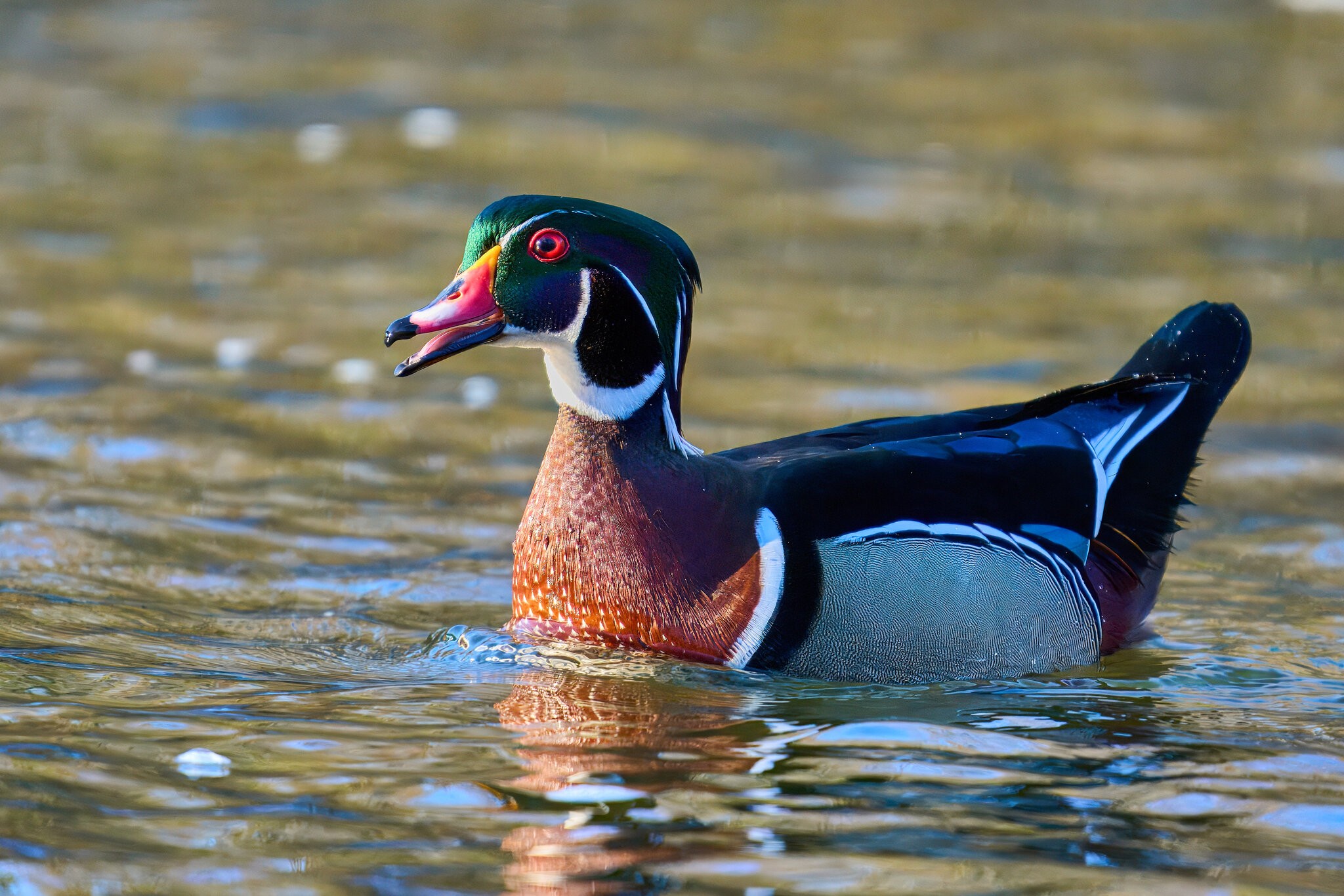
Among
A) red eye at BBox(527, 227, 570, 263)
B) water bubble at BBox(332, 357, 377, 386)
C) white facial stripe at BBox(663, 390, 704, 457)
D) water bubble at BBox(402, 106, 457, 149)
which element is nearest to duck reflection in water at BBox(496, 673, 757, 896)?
white facial stripe at BBox(663, 390, 704, 457)

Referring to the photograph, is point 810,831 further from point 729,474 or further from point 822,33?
point 822,33

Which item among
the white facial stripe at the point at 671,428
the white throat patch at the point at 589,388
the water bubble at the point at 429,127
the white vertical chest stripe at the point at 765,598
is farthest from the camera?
the water bubble at the point at 429,127

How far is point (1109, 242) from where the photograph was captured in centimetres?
1109

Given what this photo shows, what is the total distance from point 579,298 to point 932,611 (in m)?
1.39

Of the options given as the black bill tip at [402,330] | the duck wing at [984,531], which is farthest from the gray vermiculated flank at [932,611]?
the black bill tip at [402,330]

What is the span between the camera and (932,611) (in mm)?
5367

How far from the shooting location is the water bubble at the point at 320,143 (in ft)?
41.3

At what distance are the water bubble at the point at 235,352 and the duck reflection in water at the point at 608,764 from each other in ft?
13.2

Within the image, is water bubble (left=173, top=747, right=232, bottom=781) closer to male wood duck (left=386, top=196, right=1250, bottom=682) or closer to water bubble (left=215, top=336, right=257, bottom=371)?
male wood duck (left=386, top=196, right=1250, bottom=682)

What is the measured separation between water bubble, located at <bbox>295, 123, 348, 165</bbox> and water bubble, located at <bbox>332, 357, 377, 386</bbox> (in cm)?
392

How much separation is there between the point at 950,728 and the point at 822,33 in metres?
11.5

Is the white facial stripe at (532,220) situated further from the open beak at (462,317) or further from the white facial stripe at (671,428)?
the white facial stripe at (671,428)

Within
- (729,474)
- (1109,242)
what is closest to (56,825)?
(729,474)

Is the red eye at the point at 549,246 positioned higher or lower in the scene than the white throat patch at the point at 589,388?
higher
